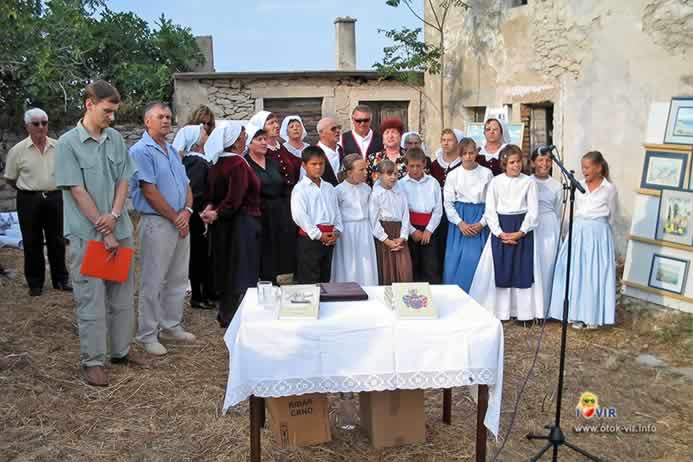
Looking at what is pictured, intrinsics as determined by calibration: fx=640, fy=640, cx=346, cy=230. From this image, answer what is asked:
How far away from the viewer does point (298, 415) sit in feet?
11.4

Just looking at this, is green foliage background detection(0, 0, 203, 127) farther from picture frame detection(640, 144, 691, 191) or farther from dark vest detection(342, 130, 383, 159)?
picture frame detection(640, 144, 691, 191)

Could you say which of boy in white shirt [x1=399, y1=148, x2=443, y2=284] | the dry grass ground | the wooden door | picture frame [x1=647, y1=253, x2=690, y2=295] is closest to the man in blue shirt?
the dry grass ground

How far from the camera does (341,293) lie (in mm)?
3393

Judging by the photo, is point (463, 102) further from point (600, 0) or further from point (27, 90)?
Answer: point (27, 90)

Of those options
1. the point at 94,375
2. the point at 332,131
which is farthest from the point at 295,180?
the point at 94,375

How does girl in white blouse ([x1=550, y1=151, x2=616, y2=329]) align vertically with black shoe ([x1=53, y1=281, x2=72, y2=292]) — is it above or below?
above

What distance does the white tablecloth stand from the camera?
2.95 metres

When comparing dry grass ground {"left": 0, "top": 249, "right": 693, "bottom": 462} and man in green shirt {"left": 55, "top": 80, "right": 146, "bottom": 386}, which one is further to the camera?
man in green shirt {"left": 55, "top": 80, "right": 146, "bottom": 386}

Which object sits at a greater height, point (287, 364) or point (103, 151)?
point (103, 151)

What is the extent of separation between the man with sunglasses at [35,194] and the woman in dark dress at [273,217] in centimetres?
243

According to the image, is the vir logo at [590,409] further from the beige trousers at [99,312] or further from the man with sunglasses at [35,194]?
the man with sunglasses at [35,194]

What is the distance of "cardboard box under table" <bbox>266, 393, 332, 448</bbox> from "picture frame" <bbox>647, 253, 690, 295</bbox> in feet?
12.3

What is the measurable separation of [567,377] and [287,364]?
102 inches

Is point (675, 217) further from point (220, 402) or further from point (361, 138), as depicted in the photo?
point (220, 402)
